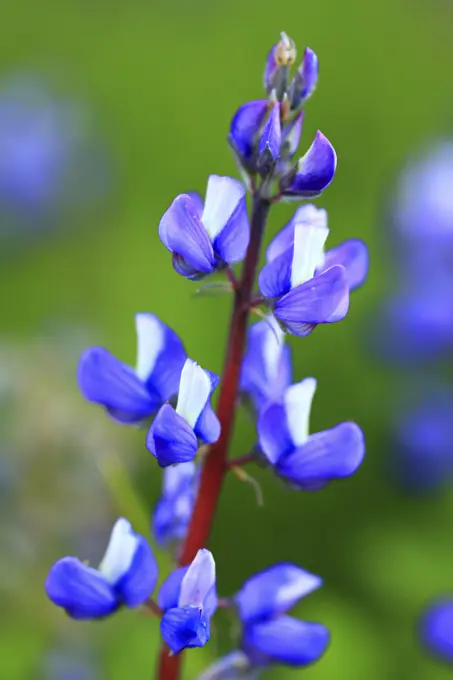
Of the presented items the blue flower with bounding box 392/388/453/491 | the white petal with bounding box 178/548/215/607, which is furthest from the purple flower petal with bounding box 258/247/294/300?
the blue flower with bounding box 392/388/453/491

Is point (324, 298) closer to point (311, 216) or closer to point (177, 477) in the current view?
point (311, 216)

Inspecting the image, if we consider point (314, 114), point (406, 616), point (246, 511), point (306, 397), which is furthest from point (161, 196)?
point (306, 397)

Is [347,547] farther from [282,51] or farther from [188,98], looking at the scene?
[188,98]

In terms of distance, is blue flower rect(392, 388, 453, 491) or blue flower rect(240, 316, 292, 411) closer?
blue flower rect(240, 316, 292, 411)

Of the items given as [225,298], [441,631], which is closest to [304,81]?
[441,631]

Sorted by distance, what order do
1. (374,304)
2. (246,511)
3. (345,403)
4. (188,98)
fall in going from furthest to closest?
(188,98)
(374,304)
(345,403)
(246,511)

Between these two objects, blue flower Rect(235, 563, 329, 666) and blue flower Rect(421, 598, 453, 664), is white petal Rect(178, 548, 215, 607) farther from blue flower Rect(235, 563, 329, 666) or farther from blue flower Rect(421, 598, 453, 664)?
blue flower Rect(421, 598, 453, 664)
